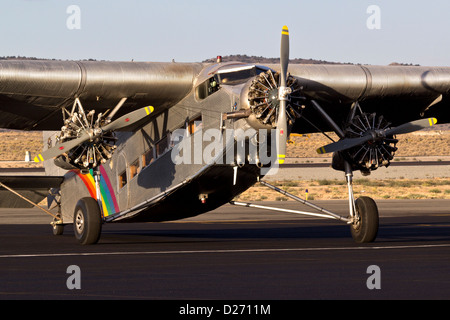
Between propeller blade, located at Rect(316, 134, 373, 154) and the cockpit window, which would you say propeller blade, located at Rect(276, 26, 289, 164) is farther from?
propeller blade, located at Rect(316, 134, 373, 154)

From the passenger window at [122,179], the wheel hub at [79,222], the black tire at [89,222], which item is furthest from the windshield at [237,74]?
the wheel hub at [79,222]

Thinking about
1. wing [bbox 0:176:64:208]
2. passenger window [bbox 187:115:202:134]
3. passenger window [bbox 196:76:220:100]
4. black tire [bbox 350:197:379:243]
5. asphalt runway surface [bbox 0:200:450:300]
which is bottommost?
asphalt runway surface [bbox 0:200:450:300]

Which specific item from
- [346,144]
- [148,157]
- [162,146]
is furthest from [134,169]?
[346,144]

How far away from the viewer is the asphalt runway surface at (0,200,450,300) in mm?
12859

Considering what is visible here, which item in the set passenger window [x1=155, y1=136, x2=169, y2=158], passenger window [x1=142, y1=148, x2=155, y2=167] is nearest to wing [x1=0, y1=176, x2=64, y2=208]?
passenger window [x1=142, y1=148, x2=155, y2=167]

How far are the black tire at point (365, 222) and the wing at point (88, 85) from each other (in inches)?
213

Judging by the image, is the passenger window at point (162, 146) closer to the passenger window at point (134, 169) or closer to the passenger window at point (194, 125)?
the passenger window at point (134, 169)

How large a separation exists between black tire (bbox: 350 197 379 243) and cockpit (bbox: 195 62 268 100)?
4.47m

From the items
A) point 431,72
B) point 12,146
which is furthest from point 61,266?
point 12,146

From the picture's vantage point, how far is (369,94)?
2311 centimetres

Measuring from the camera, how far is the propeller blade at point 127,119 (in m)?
21.9

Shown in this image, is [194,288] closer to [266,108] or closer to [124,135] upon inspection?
[266,108]
